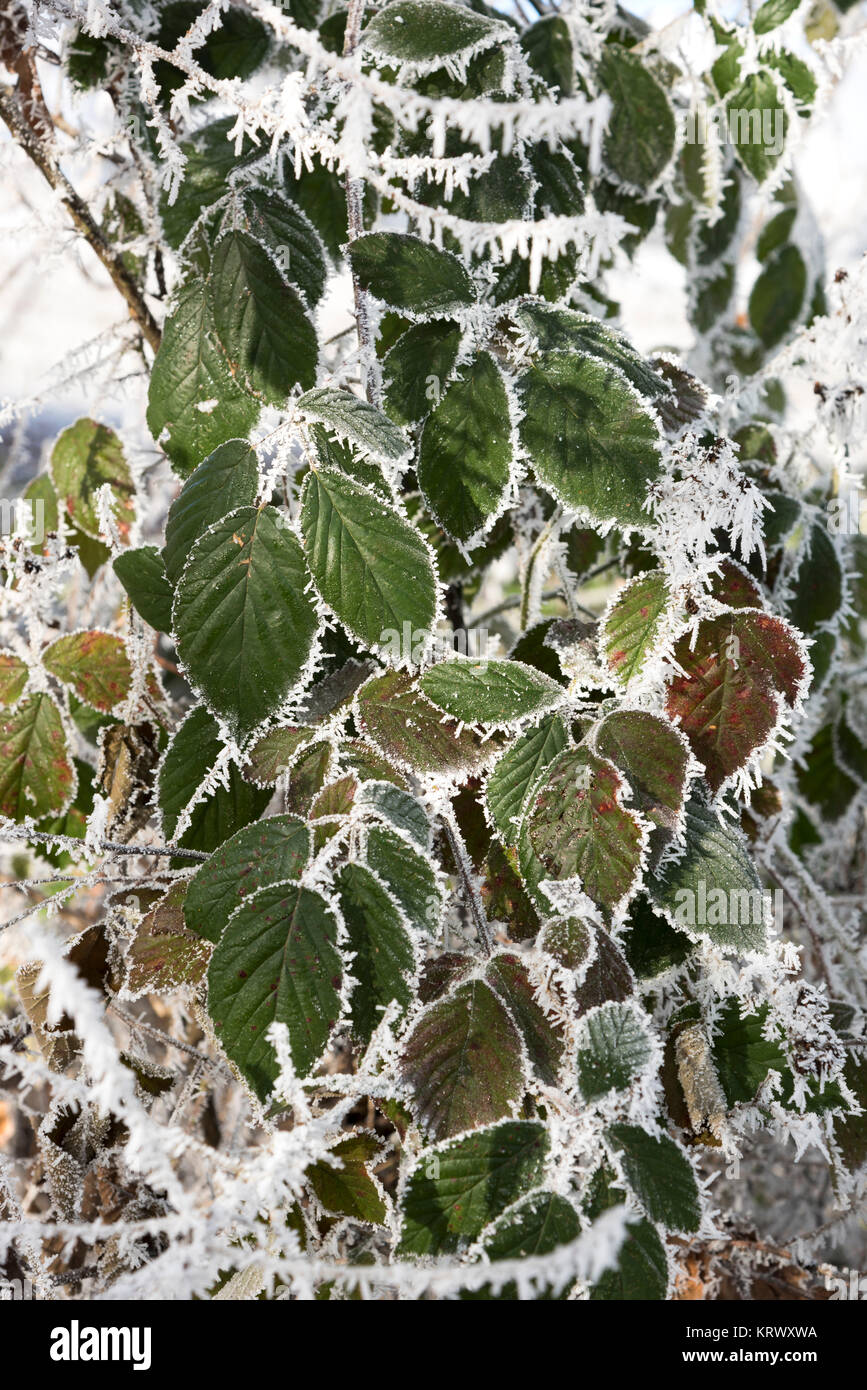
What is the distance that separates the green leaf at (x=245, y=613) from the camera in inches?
26.0

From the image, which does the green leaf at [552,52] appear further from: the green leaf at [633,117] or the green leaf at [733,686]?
the green leaf at [733,686]

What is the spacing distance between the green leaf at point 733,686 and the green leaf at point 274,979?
29 centimetres

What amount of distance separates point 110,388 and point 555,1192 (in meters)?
0.84

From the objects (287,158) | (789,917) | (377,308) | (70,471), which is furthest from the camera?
(789,917)

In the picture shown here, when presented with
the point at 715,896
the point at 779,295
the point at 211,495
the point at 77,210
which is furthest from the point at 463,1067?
the point at 779,295

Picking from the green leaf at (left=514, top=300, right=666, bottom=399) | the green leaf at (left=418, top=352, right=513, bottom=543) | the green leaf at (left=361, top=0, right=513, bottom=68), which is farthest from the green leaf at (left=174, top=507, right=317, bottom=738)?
the green leaf at (left=361, top=0, right=513, bottom=68)

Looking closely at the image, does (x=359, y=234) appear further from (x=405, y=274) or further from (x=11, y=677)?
(x=11, y=677)

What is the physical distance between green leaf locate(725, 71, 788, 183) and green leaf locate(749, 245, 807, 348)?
49 centimetres

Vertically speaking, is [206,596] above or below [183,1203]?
Answer: above

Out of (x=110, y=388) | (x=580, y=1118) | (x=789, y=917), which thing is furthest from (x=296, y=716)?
(x=789, y=917)

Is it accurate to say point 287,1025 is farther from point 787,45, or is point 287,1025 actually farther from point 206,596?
point 787,45

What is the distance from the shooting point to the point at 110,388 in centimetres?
103

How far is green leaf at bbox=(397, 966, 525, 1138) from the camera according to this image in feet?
2.13

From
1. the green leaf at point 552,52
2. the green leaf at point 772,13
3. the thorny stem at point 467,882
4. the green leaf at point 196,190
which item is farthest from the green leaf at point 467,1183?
the green leaf at point 772,13
